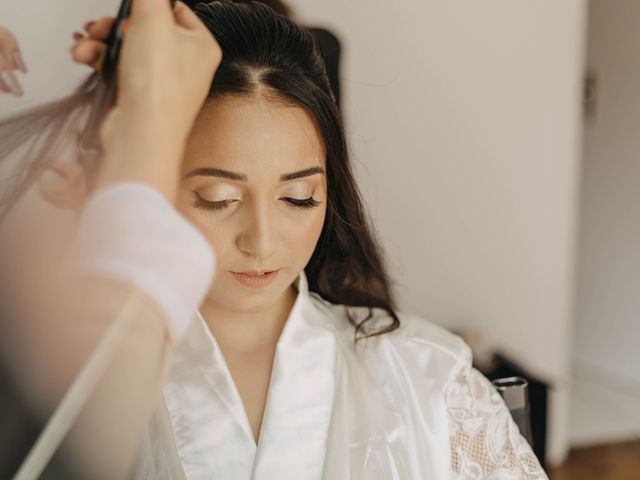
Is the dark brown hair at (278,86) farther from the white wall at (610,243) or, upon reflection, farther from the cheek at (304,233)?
the white wall at (610,243)

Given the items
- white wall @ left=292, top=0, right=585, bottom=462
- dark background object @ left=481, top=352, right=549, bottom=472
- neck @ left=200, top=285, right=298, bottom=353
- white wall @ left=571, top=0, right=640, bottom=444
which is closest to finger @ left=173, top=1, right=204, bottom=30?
neck @ left=200, top=285, right=298, bottom=353

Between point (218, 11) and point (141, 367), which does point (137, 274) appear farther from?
point (218, 11)

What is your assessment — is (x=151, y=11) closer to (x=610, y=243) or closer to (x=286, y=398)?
(x=286, y=398)

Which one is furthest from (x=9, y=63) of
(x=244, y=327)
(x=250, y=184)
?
(x=244, y=327)

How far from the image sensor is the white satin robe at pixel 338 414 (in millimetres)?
777

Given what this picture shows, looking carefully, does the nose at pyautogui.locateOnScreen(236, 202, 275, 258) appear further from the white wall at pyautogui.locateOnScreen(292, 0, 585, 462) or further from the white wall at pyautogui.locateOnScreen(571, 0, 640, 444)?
the white wall at pyautogui.locateOnScreen(571, 0, 640, 444)

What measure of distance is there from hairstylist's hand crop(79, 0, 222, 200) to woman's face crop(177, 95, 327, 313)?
7.1 inches

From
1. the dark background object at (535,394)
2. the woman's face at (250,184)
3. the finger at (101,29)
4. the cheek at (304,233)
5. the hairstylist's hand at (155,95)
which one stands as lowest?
the dark background object at (535,394)

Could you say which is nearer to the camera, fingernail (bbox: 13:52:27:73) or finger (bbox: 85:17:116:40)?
finger (bbox: 85:17:116:40)

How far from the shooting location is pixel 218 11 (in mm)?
738

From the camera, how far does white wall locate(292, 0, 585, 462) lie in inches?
44.0

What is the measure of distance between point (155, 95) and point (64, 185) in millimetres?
173

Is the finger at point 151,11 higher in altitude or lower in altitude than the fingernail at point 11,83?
higher

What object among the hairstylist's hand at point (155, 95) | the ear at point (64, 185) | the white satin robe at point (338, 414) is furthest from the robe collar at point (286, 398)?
the hairstylist's hand at point (155, 95)
